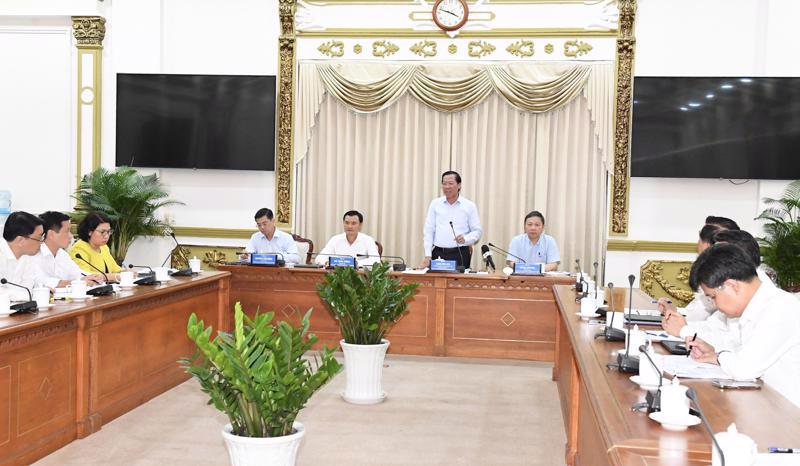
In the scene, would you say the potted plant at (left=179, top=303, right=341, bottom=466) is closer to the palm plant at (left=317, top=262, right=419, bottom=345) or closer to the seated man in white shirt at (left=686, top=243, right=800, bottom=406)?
the seated man in white shirt at (left=686, top=243, right=800, bottom=406)

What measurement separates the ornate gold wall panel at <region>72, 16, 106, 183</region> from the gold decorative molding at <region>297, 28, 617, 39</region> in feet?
7.08

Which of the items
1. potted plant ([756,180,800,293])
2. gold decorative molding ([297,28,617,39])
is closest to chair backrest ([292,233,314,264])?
gold decorative molding ([297,28,617,39])

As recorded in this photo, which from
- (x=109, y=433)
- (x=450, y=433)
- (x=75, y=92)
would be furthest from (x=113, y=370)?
(x=75, y=92)

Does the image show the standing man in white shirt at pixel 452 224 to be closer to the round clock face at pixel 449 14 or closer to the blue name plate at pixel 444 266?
the blue name plate at pixel 444 266

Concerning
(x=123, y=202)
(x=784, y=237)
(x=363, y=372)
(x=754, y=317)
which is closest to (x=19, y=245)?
(x=363, y=372)

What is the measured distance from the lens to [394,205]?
28.0 feet

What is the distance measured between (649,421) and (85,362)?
3158 mm

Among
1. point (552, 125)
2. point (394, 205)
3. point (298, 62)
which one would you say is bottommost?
point (394, 205)

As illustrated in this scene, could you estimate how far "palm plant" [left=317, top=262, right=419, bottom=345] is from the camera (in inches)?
203

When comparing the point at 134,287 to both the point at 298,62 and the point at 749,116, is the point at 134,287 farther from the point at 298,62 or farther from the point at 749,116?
the point at 749,116

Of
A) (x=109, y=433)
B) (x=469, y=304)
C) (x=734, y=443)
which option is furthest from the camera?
(x=469, y=304)

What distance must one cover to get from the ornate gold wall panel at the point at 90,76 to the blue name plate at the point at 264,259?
290 centimetres

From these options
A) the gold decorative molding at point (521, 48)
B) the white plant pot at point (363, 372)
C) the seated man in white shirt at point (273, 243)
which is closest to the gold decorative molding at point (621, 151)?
the gold decorative molding at point (521, 48)

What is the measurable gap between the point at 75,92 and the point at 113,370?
507 centimetres
